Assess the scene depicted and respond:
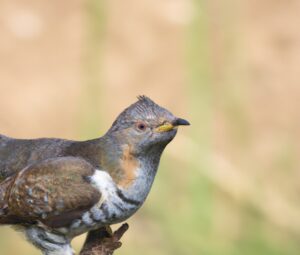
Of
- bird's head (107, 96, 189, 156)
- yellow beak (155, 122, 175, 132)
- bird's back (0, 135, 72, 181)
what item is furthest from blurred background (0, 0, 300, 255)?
yellow beak (155, 122, 175, 132)

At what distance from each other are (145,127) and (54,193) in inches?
16.9

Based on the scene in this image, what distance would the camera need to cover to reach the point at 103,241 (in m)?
4.38

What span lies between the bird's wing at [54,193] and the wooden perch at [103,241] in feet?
0.42

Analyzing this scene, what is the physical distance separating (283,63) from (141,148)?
4286mm

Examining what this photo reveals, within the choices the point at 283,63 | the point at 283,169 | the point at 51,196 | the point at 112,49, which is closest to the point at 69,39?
the point at 112,49

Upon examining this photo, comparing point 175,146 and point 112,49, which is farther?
point 112,49

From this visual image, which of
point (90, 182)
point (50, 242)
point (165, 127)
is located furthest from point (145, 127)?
point (50, 242)

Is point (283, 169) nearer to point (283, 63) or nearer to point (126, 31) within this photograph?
point (283, 63)

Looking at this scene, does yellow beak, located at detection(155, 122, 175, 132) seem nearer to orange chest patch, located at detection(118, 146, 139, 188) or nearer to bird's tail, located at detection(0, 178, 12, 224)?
orange chest patch, located at detection(118, 146, 139, 188)

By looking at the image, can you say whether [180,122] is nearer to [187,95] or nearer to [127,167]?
[127,167]

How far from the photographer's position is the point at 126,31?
29.2ft

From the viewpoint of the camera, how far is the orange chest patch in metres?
4.36

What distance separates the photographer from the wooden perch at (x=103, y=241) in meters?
4.26

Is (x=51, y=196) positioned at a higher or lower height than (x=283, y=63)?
lower
